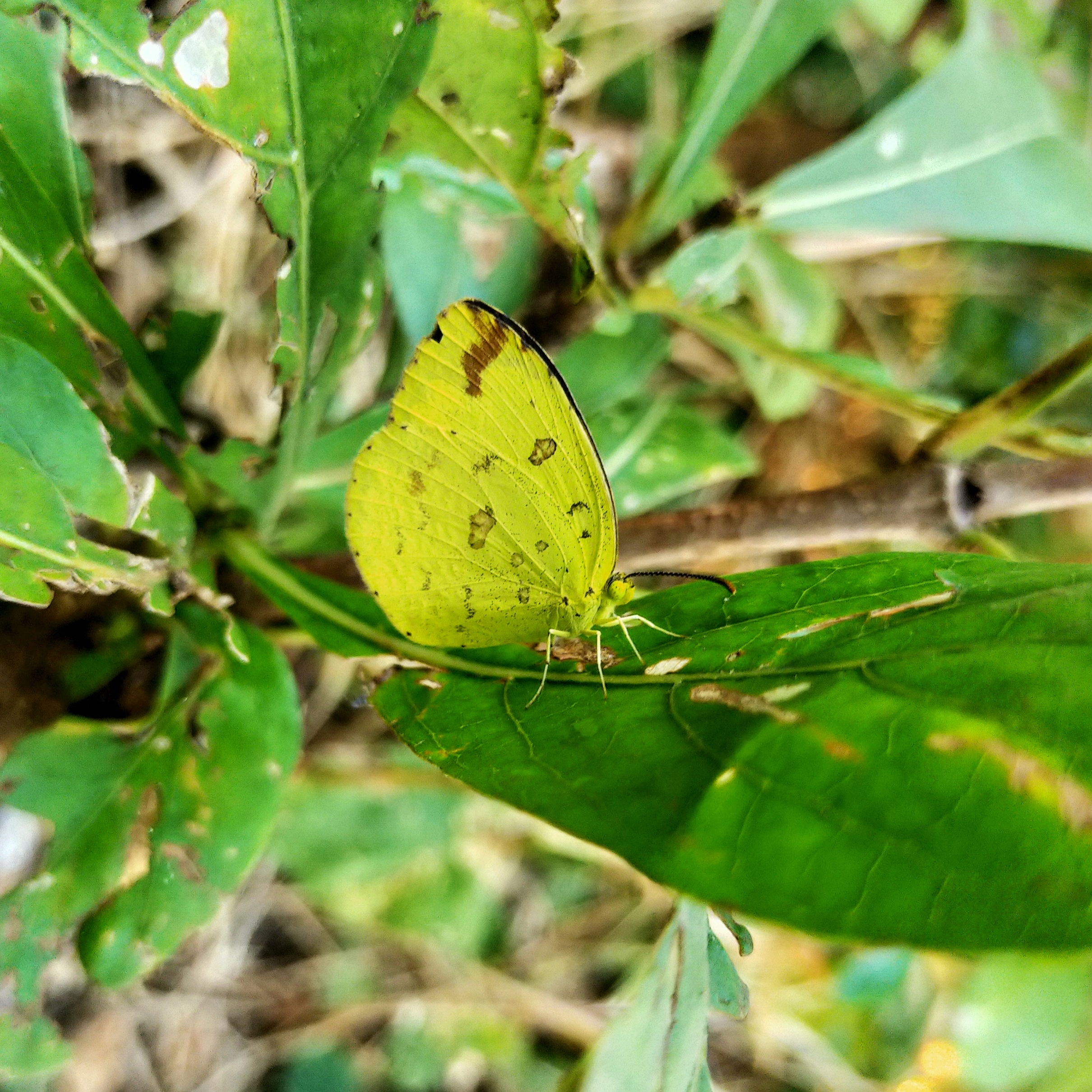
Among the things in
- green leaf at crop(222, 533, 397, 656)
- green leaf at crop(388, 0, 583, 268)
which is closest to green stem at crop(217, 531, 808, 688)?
green leaf at crop(222, 533, 397, 656)

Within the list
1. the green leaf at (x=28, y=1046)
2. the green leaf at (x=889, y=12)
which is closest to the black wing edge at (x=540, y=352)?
the green leaf at (x=28, y=1046)

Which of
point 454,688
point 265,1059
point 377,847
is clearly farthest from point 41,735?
point 265,1059

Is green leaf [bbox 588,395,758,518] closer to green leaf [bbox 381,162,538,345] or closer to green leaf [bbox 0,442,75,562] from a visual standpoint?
green leaf [bbox 381,162,538,345]

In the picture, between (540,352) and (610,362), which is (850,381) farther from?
(540,352)

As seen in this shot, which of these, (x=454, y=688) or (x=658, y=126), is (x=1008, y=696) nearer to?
(x=454, y=688)

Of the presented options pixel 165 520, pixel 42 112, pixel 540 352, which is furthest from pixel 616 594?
pixel 42 112
